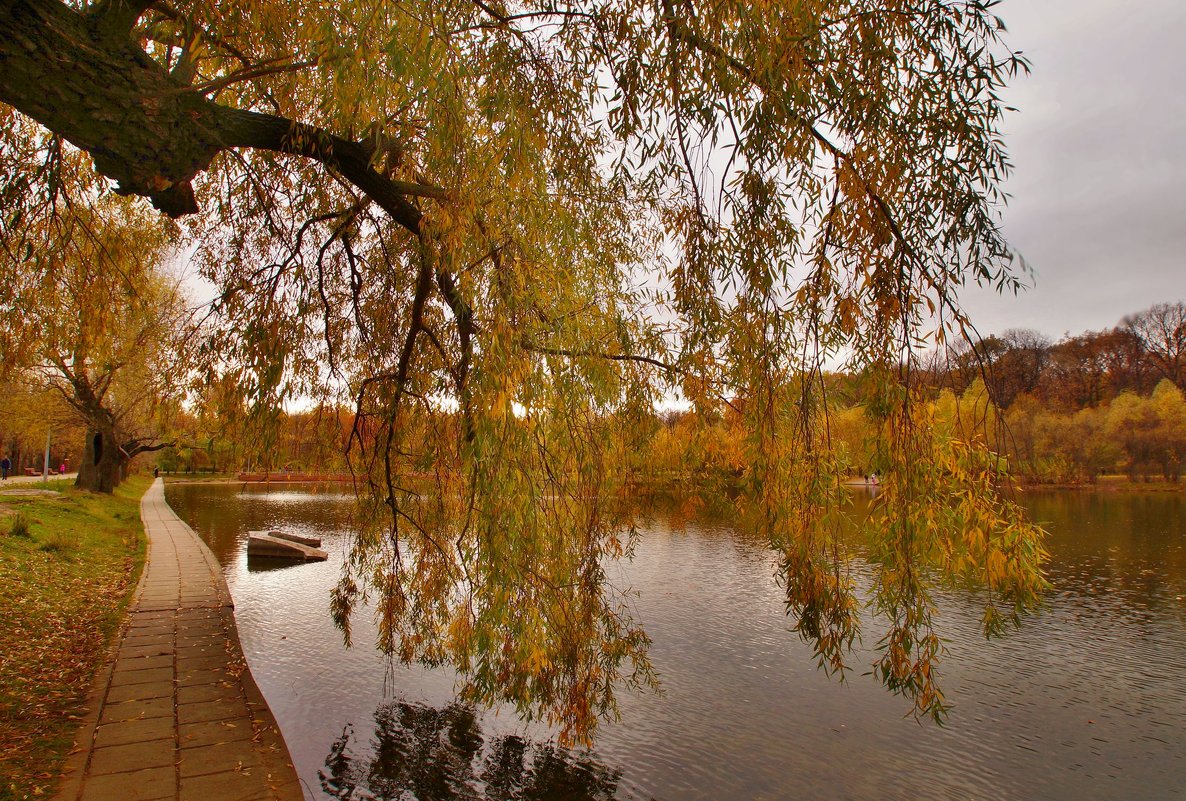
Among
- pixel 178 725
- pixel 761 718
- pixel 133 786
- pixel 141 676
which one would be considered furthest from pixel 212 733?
pixel 761 718

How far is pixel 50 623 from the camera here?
601 centimetres

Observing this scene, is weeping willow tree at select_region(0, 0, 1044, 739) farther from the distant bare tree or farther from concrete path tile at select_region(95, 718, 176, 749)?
the distant bare tree

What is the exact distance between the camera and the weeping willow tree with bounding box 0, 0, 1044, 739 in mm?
2428

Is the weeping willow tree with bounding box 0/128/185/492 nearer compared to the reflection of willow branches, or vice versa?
the weeping willow tree with bounding box 0/128/185/492

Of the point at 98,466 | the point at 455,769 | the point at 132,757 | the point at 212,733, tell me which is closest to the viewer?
the point at 132,757

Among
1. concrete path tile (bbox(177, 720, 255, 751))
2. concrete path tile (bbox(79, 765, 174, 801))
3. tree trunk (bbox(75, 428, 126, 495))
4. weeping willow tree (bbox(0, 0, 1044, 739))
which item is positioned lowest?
concrete path tile (bbox(177, 720, 255, 751))

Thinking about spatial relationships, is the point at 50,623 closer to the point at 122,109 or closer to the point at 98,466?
the point at 122,109

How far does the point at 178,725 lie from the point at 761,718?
15.0 feet

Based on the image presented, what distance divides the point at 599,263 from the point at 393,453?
1910 millimetres

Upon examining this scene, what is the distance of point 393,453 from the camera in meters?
4.75

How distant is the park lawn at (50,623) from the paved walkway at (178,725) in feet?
0.44

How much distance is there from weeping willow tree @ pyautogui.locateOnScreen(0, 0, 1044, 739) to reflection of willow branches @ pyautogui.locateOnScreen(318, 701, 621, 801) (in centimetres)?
103

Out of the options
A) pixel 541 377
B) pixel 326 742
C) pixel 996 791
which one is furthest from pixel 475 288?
pixel 996 791

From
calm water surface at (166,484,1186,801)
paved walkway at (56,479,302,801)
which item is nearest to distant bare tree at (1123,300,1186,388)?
calm water surface at (166,484,1186,801)
